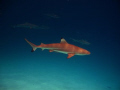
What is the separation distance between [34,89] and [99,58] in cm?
2018

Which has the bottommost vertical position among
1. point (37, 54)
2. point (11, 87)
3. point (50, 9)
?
point (11, 87)

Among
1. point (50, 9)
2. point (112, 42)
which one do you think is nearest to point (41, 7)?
point (50, 9)

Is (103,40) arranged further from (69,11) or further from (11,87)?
(11,87)

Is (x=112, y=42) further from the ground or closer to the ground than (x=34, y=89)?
further from the ground

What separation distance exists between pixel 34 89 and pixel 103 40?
1671cm

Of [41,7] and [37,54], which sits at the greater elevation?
[41,7]

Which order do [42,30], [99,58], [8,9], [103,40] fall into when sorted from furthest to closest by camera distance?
1. [99,58]
2. [103,40]
3. [42,30]
4. [8,9]

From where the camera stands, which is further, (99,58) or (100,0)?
(99,58)

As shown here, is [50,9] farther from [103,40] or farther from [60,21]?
[103,40]

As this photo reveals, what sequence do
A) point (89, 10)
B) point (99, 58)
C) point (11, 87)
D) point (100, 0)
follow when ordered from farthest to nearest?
point (99, 58)
point (89, 10)
point (100, 0)
point (11, 87)

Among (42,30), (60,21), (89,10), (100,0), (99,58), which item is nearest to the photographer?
(100,0)

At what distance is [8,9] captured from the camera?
16391mm

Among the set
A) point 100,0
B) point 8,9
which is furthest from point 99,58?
point 8,9

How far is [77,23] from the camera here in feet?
59.1
